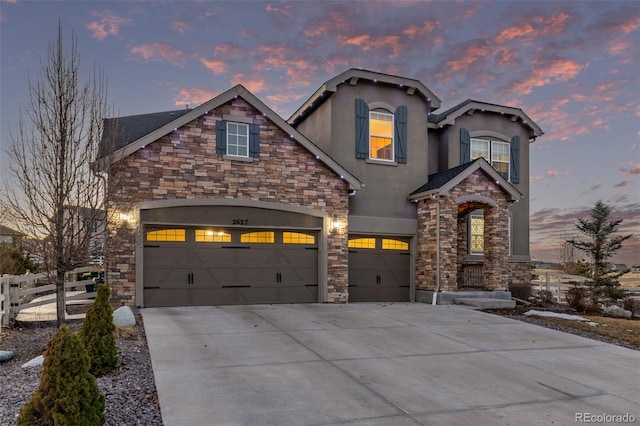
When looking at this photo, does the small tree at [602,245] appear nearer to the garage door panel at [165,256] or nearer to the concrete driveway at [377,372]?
the concrete driveway at [377,372]

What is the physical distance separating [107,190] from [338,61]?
13.0 m

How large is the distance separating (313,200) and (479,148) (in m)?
8.51

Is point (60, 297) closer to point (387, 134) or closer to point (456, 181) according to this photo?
point (387, 134)

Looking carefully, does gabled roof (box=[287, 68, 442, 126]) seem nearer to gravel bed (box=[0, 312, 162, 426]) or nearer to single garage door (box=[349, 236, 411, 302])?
single garage door (box=[349, 236, 411, 302])

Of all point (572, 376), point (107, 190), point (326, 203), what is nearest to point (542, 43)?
point (326, 203)

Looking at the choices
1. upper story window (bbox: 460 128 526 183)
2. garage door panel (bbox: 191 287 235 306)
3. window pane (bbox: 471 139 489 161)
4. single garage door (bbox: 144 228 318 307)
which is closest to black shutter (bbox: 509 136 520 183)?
upper story window (bbox: 460 128 526 183)

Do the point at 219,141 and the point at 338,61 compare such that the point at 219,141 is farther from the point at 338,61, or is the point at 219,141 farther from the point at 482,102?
the point at 482,102

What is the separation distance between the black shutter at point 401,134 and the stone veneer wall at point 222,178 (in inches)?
114

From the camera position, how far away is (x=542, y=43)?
15.5 metres

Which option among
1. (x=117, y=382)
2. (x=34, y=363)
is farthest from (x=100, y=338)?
(x=34, y=363)

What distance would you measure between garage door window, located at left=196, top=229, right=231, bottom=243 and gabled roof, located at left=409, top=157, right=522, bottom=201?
7.01 metres

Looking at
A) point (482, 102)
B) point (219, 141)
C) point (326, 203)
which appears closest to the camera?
point (219, 141)

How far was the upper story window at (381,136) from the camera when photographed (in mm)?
16547

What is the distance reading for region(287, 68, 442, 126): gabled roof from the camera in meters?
15.6
